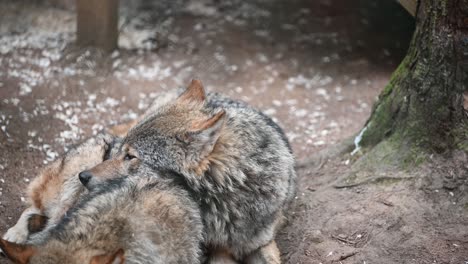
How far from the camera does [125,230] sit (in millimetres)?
4230

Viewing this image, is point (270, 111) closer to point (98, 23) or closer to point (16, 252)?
point (98, 23)

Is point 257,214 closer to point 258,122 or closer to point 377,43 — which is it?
point 258,122

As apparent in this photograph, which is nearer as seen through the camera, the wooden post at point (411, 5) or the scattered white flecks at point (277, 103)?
the wooden post at point (411, 5)

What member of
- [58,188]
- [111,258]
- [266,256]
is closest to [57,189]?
[58,188]

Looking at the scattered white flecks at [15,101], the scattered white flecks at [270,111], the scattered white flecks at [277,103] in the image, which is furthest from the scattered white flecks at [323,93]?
Answer: the scattered white flecks at [15,101]

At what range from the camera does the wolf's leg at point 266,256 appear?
5215mm

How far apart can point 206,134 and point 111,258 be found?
1268mm

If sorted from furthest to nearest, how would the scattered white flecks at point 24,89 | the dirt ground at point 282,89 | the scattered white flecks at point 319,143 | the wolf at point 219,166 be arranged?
the scattered white flecks at point 24,89
the scattered white flecks at point 319,143
the dirt ground at point 282,89
the wolf at point 219,166

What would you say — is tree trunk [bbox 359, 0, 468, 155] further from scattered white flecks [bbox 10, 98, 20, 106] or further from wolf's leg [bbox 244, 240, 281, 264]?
scattered white flecks [bbox 10, 98, 20, 106]

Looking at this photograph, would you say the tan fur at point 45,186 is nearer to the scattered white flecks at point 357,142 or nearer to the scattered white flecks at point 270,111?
the scattered white flecks at point 357,142

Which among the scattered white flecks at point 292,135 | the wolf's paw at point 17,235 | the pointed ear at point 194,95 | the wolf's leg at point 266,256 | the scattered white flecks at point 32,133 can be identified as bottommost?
the scattered white flecks at point 32,133

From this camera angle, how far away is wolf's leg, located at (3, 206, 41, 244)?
5.07 m

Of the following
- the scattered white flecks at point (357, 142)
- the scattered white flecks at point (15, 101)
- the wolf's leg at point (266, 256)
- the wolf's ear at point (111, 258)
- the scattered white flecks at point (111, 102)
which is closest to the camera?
the wolf's ear at point (111, 258)

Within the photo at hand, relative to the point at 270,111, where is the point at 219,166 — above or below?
above
